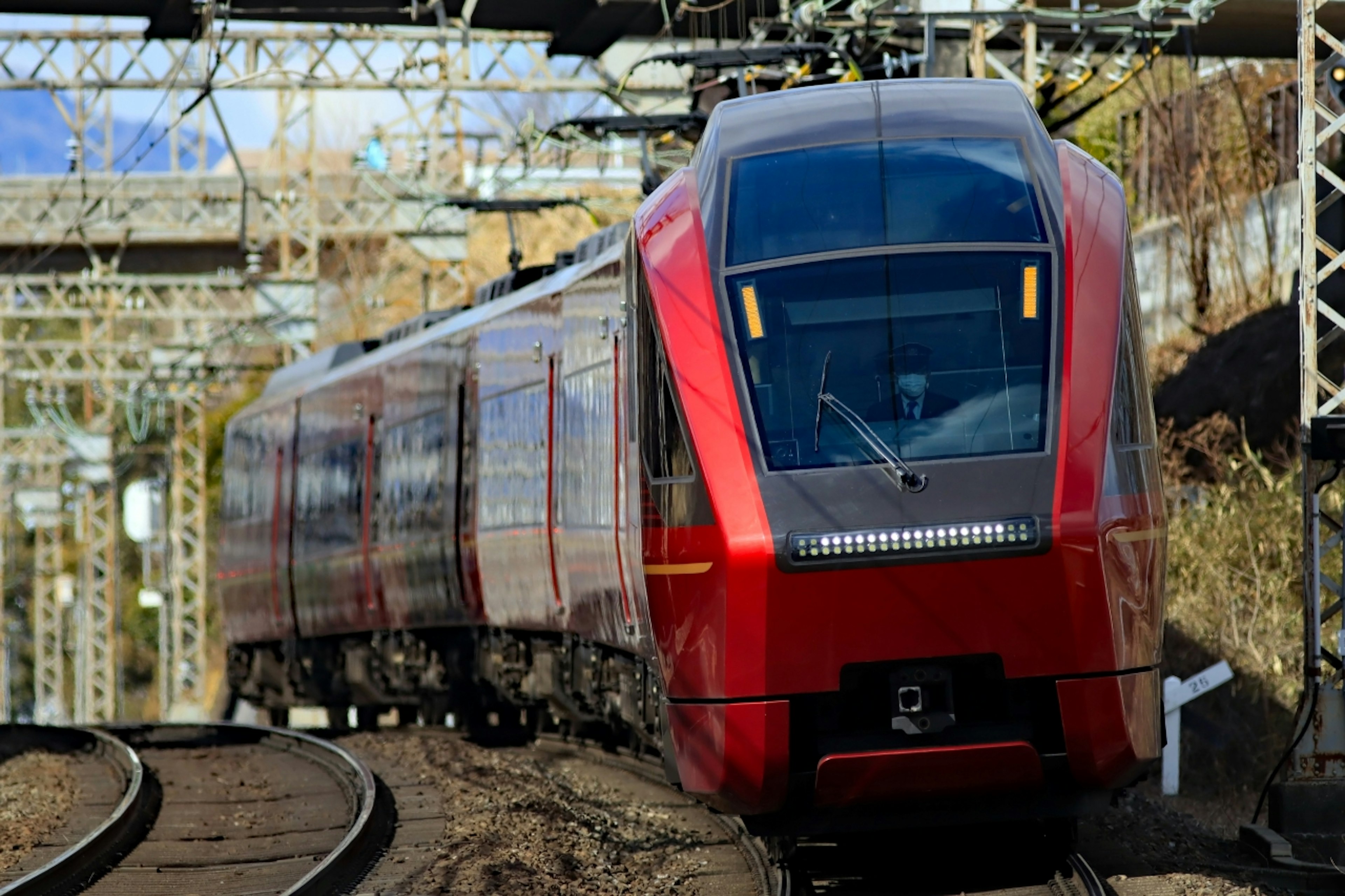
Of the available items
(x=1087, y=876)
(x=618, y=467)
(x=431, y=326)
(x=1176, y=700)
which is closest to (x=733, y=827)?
(x=618, y=467)

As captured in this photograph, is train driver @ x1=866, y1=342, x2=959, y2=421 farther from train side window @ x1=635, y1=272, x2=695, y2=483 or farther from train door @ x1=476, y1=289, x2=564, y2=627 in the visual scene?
train door @ x1=476, y1=289, x2=564, y2=627

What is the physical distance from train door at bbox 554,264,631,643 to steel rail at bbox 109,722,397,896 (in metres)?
1.66

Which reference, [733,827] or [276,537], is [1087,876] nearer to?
[733,827]

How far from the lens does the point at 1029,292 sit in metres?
8.30

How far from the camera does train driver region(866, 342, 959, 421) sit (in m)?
8.12

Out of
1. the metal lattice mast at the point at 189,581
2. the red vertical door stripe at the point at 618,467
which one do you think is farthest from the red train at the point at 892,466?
the metal lattice mast at the point at 189,581

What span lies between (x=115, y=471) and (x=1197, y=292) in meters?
27.2

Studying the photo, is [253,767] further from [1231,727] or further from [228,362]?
[228,362]

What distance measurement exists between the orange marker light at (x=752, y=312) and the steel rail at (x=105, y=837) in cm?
434

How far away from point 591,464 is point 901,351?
3.60 m

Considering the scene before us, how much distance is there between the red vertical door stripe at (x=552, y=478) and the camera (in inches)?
506

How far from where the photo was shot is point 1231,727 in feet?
47.6

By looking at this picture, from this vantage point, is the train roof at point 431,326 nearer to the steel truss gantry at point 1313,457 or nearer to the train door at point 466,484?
the train door at point 466,484

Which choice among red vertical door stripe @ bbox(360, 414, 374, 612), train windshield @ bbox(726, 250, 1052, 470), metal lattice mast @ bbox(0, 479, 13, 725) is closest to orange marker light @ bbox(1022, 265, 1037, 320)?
train windshield @ bbox(726, 250, 1052, 470)
